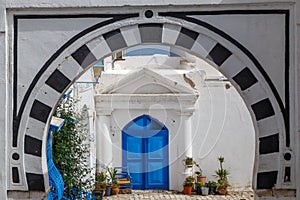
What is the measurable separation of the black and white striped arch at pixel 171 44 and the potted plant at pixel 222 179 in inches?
311

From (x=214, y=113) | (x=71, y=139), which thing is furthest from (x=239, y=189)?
(x=71, y=139)

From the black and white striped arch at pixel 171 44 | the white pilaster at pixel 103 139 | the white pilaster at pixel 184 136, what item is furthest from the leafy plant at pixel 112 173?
the black and white striped arch at pixel 171 44

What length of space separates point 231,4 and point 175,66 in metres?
9.48

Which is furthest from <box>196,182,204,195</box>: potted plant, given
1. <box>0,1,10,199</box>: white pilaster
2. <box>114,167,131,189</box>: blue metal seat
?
<box>0,1,10,199</box>: white pilaster

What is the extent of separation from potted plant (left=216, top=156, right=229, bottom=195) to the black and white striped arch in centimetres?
790

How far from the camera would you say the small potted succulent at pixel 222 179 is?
1267 centimetres

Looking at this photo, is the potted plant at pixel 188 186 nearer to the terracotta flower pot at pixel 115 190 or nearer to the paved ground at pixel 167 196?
the paved ground at pixel 167 196

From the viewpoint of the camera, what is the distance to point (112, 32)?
193 inches

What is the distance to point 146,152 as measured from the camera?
13.1 metres

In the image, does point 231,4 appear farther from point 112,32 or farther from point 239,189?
point 239,189

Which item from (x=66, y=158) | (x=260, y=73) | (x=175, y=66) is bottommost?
(x=66, y=158)

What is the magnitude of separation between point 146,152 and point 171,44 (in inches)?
328

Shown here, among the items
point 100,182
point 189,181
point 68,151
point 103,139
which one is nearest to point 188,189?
point 189,181

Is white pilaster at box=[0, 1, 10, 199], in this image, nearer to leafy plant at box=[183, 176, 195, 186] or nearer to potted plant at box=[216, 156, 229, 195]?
leafy plant at box=[183, 176, 195, 186]
